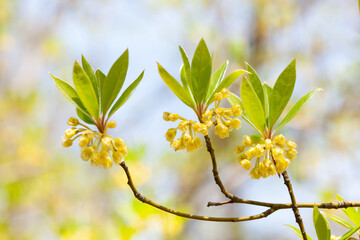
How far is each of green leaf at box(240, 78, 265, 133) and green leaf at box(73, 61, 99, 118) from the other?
255mm

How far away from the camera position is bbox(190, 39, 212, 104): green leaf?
68 centimetres

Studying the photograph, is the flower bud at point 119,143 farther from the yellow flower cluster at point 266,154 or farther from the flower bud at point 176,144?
the yellow flower cluster at point 266,154

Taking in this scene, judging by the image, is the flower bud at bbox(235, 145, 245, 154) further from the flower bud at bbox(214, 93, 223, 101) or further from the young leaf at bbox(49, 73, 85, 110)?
the young leaf at bbox(49, 73, 85, 110)

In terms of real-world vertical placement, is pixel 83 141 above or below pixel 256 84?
below

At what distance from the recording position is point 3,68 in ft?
19.4

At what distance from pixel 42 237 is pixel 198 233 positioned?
8.51ft

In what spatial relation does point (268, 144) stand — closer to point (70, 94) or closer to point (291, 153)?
point (291, 153)

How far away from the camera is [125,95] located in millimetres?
686

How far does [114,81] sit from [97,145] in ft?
0.39

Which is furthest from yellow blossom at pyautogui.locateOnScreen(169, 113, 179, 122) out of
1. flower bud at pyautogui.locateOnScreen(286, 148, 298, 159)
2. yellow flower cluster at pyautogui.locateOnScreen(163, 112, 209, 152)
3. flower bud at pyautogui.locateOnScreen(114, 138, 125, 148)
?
flower bud at pyautogui.locateOnScreen(286, 148, 298, 159)

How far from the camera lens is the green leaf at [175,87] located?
666mm

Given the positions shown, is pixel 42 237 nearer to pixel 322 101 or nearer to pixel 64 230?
pixel 64 230

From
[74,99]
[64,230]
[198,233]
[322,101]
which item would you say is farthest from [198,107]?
[198,233]

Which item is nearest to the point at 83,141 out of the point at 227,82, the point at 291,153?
the point at 227,82
